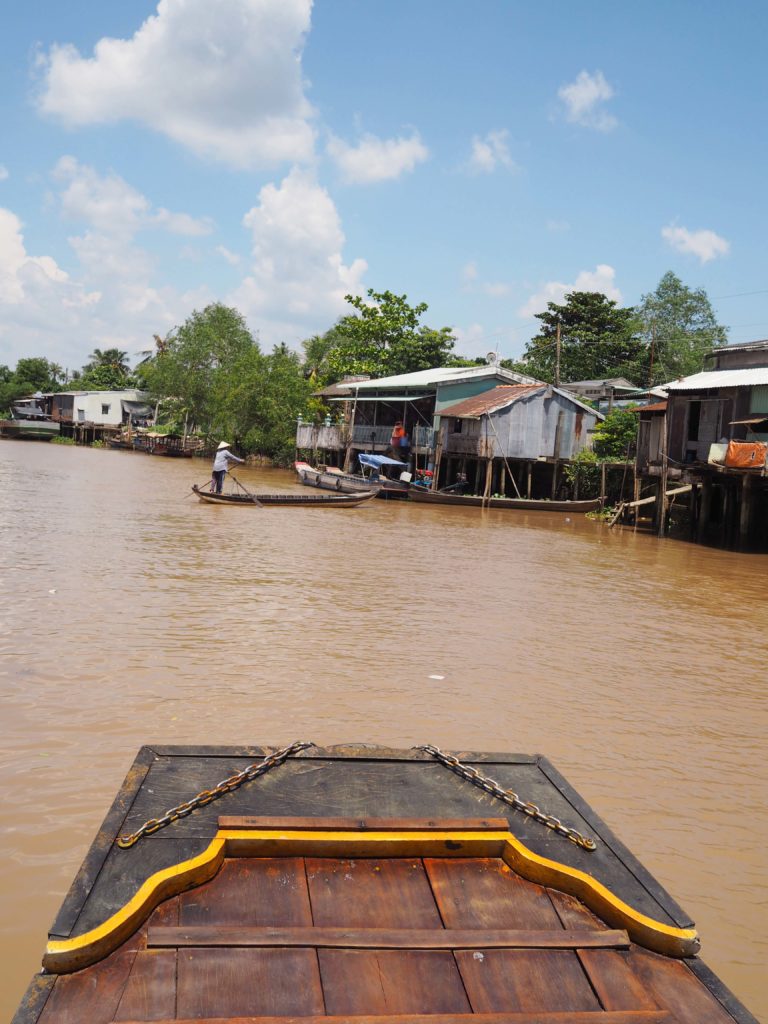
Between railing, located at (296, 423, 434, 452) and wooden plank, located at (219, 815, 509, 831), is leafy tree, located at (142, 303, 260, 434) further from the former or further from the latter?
wooden plank, located at (219, 815, 509, 831)

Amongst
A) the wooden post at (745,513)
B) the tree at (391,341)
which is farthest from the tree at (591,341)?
the wooden post at (745,513)

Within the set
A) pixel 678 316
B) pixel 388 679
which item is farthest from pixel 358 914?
pixel 678 316

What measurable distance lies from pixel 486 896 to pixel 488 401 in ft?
98.1

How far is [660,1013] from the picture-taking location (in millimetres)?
2359

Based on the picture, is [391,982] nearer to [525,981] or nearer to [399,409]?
[525,981]

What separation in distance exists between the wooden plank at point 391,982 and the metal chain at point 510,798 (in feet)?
2.64

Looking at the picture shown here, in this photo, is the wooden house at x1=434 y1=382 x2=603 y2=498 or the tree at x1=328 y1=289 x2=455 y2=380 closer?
the wooden house at x1=434 y1=382 x2=603 y2=498

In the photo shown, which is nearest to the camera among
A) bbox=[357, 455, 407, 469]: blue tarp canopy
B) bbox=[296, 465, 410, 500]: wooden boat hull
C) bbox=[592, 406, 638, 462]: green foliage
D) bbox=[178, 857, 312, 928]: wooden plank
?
bbox=[178, 857, 312, 928]: wooden plank

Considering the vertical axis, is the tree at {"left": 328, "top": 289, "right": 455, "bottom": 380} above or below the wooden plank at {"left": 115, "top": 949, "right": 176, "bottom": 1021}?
above

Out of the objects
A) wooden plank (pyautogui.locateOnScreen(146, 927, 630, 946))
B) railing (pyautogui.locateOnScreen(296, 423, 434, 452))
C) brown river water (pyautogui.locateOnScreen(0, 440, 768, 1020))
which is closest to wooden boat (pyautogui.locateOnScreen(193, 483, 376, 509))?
brown river water (pyautogui.locateOnScreen(0, 440, 768, 1020))

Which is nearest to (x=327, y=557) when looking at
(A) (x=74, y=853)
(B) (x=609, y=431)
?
(A) (x=74, y=853)

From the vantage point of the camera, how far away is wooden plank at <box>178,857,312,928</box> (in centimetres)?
265

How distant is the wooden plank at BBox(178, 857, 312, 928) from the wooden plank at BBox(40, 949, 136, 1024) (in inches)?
9.9

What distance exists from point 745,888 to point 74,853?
372cm
